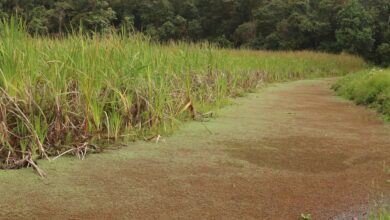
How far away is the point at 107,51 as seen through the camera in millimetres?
3695

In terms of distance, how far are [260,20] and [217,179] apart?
28.5 m

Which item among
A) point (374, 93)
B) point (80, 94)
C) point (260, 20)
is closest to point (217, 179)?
point (80, 94)

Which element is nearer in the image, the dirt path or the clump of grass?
the dirt path

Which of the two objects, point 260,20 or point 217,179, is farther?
point 260,20

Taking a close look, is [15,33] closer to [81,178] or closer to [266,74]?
[81,178]

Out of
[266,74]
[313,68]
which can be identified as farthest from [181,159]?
[313,68]

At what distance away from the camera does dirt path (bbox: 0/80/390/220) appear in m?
2.14

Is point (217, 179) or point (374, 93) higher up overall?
point (217, 179)

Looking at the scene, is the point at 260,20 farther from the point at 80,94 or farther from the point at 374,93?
the point at 80,94

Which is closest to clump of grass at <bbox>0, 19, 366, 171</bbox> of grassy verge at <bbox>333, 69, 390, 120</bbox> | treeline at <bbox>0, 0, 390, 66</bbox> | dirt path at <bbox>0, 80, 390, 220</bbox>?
dirt path at <bbox>0, 80, 390, 220</bbox>

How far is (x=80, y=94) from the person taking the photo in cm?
318

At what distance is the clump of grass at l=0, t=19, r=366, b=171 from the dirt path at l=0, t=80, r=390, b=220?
21cm

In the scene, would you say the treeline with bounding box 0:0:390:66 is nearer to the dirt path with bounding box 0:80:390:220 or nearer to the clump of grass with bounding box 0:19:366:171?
the clump of grass with bounding box 0:19:366:171

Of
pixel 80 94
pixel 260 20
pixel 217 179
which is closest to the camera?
pixel 217 179
